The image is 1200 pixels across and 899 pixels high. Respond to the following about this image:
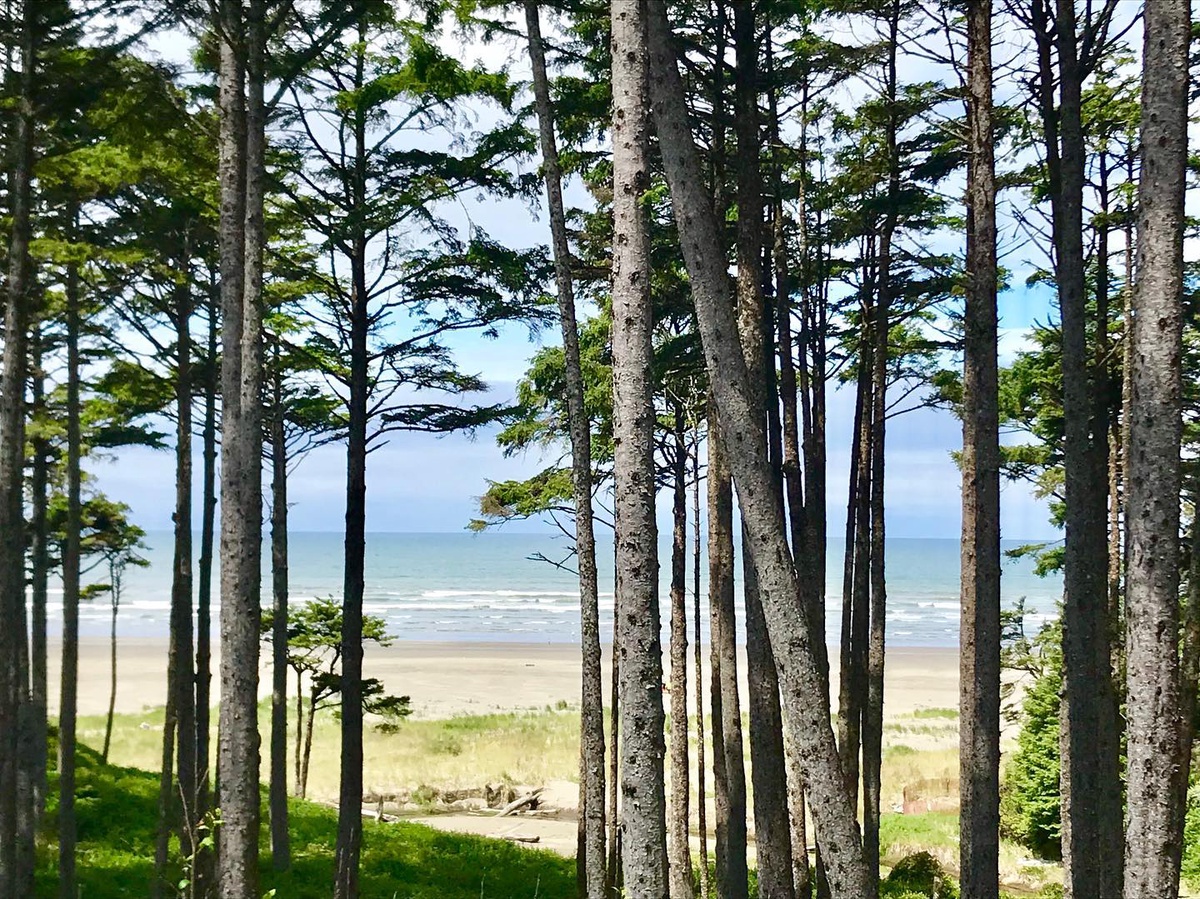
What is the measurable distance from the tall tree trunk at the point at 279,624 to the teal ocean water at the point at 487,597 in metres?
24.1

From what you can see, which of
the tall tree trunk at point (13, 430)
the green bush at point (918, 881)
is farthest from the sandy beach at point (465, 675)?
the tall tree trunk at point (13, 430)

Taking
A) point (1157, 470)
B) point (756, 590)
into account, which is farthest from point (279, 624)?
point (1157, 470)

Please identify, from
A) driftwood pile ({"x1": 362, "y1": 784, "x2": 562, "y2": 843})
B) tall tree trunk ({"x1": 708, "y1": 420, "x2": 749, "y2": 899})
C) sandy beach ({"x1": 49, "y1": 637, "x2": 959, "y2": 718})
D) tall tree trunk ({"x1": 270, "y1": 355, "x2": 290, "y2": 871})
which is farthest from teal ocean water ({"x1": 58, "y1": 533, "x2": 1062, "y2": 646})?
tall tree trunk ({"x1": 708, "y1": 420, "x2": 749, "y2": 899})

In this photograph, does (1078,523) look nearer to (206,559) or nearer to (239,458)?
(239,458)

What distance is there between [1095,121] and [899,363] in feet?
12.3

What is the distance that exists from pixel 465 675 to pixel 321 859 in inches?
1283

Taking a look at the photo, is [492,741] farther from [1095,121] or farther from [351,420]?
[1095,121]

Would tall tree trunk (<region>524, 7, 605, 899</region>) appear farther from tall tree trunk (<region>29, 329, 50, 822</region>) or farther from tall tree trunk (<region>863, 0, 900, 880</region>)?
tall tree trunk (<region>29, 329, 50, 822</region>)

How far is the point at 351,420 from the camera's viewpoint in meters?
11.7

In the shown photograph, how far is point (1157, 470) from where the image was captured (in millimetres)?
5293

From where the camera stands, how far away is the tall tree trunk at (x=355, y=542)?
36.0 ft

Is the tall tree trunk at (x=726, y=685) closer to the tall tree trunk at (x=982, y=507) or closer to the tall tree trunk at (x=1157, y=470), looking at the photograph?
the tall tree trunk at (x=982, y=507)

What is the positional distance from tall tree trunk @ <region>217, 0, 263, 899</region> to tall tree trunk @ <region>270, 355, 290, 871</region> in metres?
7.26

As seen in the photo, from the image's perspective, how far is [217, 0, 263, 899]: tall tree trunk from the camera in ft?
22.3
